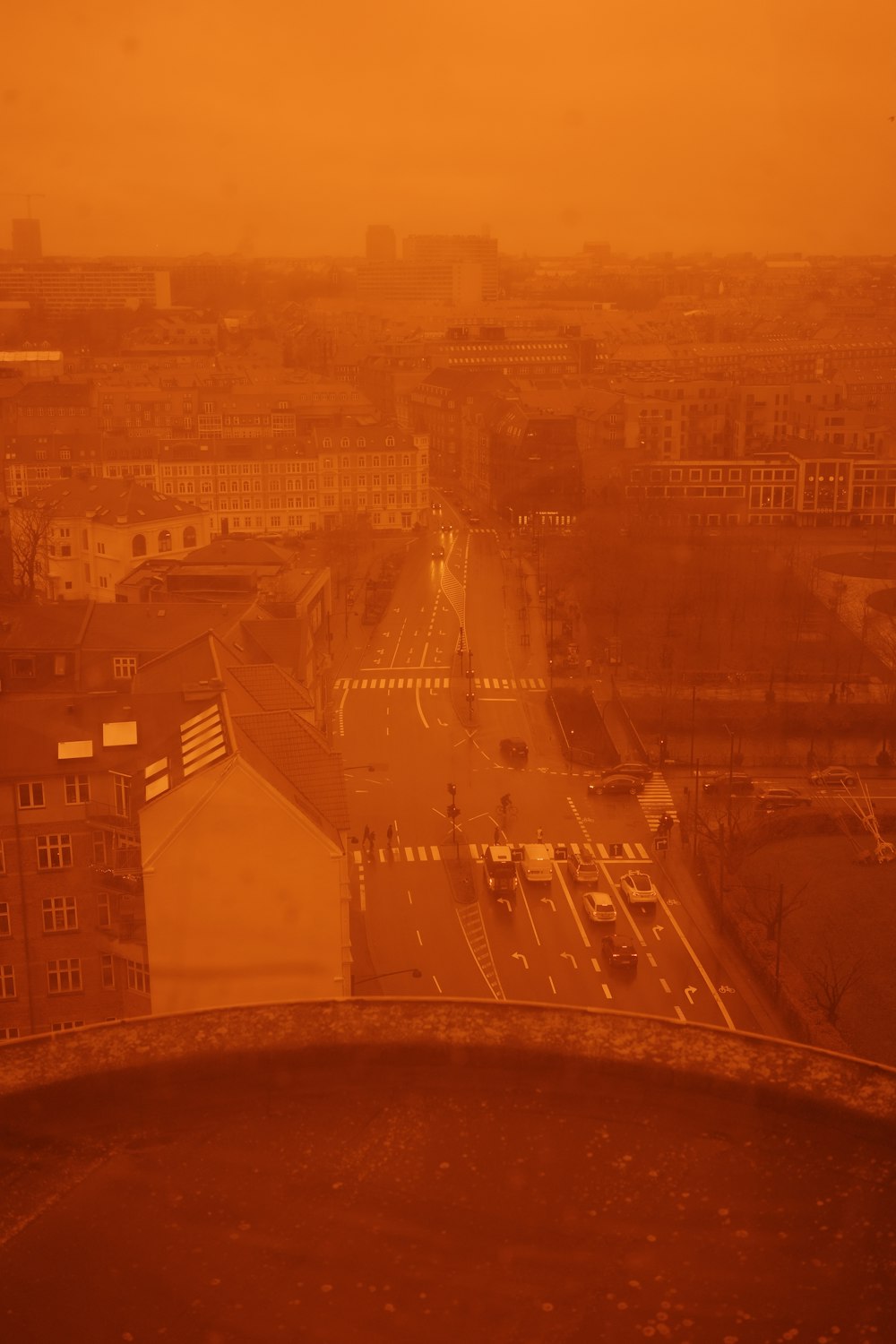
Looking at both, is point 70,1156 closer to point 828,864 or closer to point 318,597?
point 828,864

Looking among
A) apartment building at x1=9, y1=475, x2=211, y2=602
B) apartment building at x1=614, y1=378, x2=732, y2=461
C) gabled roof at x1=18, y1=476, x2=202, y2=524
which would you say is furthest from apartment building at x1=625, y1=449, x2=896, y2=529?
apartment building at x1=9, y1=475, x2=211, y2=602

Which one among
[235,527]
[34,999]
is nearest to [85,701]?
[34,999]

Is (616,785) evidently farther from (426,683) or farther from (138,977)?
(138,977)

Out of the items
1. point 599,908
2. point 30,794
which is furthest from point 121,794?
point 599,908

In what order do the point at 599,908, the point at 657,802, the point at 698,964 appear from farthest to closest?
1. the point at 657,802
2. the point at 599,908
3. the point at 698,964

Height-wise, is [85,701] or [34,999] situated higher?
[85,701]

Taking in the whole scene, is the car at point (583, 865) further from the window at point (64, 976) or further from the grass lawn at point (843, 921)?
the window at point (64, 976)

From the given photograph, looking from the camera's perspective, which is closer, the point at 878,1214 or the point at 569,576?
the point at 878,1214

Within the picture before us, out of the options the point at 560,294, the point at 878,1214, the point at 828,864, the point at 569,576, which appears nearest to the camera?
the point at 878,1214
